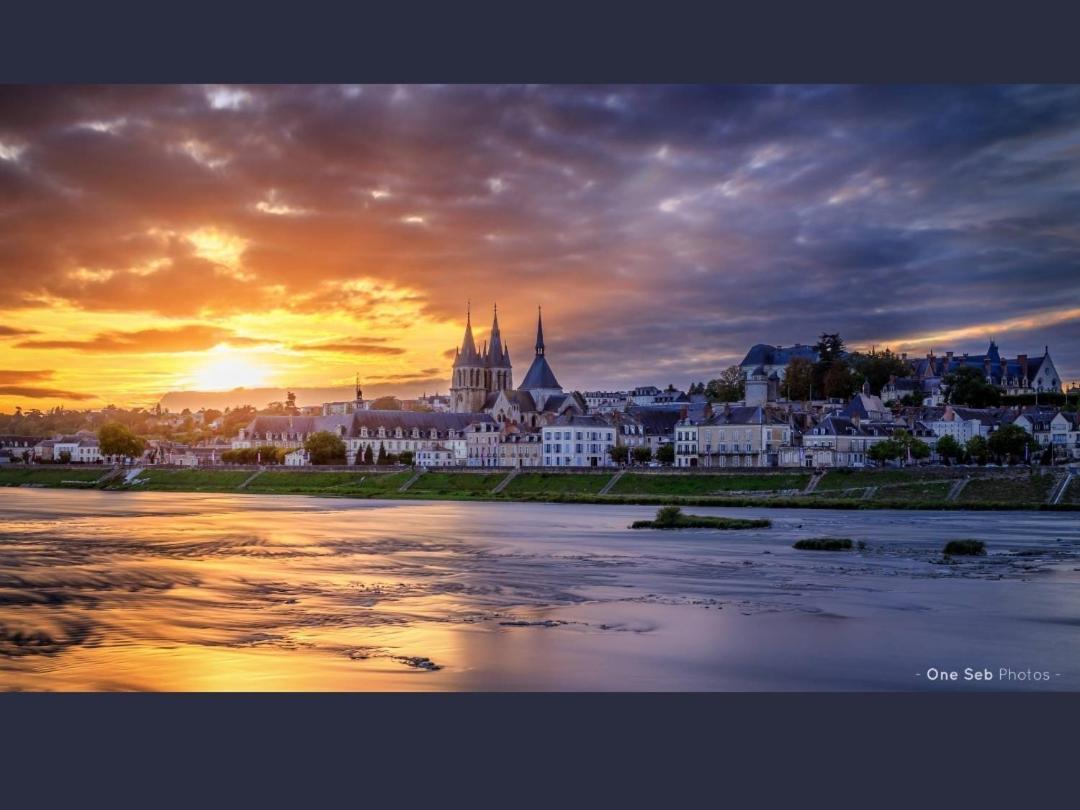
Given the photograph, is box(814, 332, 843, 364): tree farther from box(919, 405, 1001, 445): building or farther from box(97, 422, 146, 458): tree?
box(97, 422, 146, 458): tree

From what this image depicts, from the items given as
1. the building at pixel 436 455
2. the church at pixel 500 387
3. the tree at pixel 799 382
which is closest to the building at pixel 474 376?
the church at pixel 500 387

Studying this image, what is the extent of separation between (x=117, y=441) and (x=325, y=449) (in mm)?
10364

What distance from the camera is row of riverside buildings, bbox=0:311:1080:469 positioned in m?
Result: 39.8

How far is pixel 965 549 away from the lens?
15.3m

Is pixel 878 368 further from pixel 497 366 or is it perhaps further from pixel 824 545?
pixel 824 545

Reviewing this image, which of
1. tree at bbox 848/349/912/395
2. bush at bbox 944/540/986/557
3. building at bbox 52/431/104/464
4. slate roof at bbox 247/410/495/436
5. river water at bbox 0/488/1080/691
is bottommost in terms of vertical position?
river water at bbox 0/488/1080/691

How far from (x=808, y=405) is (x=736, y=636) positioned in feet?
124

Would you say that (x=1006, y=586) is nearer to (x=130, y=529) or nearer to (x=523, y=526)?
(x=523, y=526)

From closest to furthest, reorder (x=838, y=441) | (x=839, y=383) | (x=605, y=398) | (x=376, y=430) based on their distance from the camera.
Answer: (x=838, y=441) < (x=839, y=383) < (x=376, y=430) < (x=605, y=398)

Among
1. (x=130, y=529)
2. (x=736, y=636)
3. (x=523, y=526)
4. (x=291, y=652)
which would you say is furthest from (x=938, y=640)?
(x=130, y=529)

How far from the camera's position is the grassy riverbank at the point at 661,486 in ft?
86.6

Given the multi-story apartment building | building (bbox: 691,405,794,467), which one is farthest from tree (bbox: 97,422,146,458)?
building (bbox: 691,405,794,467)

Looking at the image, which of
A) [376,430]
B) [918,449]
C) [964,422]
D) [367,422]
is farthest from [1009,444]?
[367,422]

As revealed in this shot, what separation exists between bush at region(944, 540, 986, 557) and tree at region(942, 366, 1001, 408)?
31763 mm
